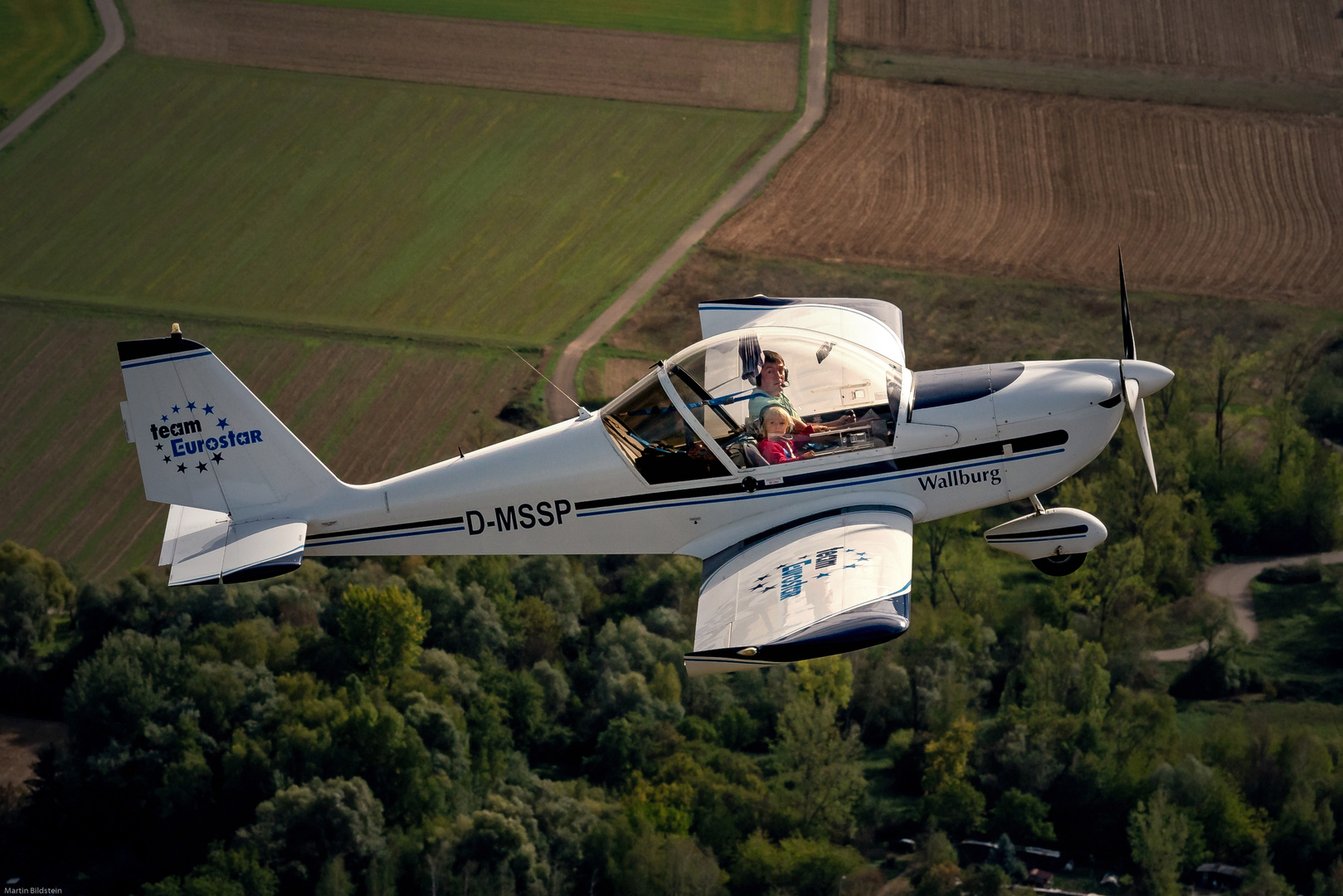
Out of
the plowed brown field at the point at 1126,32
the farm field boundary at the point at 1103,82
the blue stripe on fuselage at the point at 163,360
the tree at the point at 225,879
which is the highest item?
the plowed brown field at the point at 1126,32

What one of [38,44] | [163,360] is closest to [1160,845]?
[163,360]

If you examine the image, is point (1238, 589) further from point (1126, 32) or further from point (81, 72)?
point (81, 72)

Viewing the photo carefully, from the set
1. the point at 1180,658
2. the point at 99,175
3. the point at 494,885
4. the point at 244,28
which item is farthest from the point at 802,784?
the point at 244,28

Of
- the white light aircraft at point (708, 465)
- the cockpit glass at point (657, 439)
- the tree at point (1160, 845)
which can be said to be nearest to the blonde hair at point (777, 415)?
the white light aircraft at point (708, 465)

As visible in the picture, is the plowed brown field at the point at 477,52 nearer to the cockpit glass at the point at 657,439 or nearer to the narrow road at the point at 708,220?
the narrow road at the point at 708,220

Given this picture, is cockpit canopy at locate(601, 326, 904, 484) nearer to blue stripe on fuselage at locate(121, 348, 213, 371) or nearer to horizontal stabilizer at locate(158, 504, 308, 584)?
horizontal stabilizer at locate(158, 504, 308, 584)

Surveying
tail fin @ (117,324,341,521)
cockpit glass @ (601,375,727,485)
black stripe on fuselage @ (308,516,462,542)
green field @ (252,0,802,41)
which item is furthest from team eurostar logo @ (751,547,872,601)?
green field @ (252,0,802,41)
